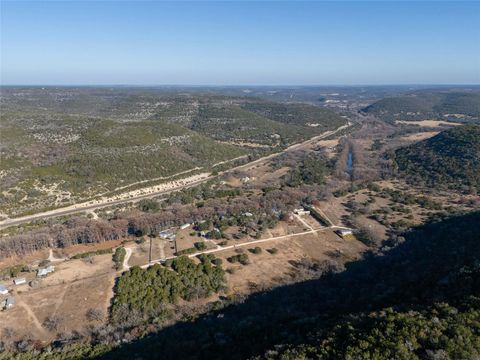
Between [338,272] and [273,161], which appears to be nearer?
[338,272]

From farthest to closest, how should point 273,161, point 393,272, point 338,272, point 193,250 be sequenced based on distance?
point 273,161, point 193,250, point 338,272, point 393,272

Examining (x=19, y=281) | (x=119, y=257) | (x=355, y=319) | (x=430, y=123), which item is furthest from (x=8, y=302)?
(x=430, y=123)

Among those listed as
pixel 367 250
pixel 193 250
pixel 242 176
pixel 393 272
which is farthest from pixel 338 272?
pixel 242 176

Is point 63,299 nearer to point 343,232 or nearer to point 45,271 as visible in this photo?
point 45,271

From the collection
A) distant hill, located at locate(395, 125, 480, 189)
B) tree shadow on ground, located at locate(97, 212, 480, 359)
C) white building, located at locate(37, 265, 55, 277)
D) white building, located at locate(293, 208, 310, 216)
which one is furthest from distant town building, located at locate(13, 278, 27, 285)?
distant hill, located at locate(395, 125, 480, 189)

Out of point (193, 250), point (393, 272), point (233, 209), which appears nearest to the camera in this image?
point (393, 272)

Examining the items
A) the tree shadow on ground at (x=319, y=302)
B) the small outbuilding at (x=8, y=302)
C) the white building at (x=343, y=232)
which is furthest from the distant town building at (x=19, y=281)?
the white building at (x=343, y=232)

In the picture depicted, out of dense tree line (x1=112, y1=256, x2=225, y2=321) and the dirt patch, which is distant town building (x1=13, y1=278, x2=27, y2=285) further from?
the dirt patch

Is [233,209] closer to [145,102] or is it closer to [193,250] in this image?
[193,250]
